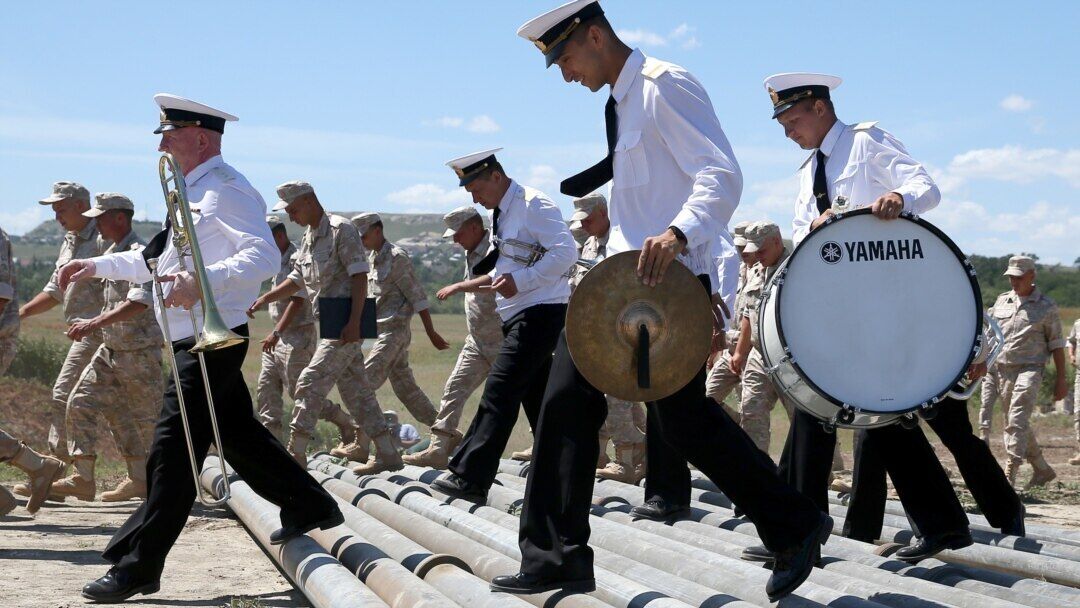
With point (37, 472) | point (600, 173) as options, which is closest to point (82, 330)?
point (37, 472)

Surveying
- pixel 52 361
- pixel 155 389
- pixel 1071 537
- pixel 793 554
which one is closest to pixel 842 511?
pixel 1071 537

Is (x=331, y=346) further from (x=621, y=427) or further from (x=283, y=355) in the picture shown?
(x=621, y=427)

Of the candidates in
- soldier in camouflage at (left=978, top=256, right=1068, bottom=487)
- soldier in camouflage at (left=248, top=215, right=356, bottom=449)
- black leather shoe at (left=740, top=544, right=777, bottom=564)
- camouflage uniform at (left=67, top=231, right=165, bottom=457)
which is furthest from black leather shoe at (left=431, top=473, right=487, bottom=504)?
soldier in camouflage at (left=978, top=256, right=1068, bottom=487)

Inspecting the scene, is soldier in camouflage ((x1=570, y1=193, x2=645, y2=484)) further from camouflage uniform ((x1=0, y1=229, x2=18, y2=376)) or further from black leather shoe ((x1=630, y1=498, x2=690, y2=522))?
camouflage uniform ((x1=0, y1=229, x2=18, y2=376))

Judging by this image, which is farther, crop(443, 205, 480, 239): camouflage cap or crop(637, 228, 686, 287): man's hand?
crop(443, 205, 480, 239): camouflage cap

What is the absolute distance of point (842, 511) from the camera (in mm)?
8391

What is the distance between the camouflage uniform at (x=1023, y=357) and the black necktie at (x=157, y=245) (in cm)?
868

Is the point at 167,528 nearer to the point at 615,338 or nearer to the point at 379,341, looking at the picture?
the point at 615,338

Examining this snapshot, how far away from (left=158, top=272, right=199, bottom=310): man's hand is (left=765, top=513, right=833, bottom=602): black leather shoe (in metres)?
2.56

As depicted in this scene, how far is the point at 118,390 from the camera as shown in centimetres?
1045

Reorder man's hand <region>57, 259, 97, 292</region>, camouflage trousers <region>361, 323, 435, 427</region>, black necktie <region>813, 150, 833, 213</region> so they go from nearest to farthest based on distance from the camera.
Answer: man's hand <region>57, 259, 97, 292</region> → black necktie <region>813, 150, 833, 213</region> → camouflage trousers <region>361, 323, 435, 427</region>

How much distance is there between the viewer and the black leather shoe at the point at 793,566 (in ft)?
16.2

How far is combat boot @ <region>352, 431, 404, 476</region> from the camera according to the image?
436 inches

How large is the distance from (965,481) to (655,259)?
2.83 metres
